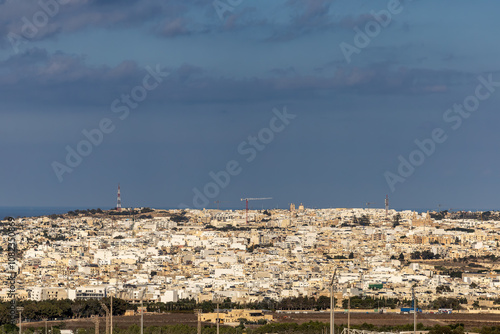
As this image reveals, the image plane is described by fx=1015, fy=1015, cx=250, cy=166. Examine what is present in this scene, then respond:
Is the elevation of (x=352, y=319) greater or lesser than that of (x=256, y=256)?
lesser

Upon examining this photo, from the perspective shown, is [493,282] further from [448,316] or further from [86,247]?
[86,247]

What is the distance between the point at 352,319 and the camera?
66562 mm

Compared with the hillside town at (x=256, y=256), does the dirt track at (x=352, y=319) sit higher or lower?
lower

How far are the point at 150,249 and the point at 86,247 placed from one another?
7629 mm

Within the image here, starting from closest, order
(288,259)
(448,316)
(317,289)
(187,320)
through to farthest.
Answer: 1. (187,320)
2. (448,316)
3. (317,289)
4. (288,259)

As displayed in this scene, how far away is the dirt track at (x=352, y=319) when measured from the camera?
204 feet

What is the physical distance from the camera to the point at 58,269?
103 metres

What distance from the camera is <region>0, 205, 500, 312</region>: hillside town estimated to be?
88625 millimetres

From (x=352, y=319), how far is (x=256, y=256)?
54517mm

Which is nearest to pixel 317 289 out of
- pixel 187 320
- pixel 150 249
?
pixel 187 320

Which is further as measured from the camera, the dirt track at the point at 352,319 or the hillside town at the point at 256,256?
the hillside town at the point at 256,256

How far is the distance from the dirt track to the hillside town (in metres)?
8.79

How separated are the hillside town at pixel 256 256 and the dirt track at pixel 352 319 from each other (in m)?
8.79

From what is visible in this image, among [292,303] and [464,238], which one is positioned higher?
[464,238]
